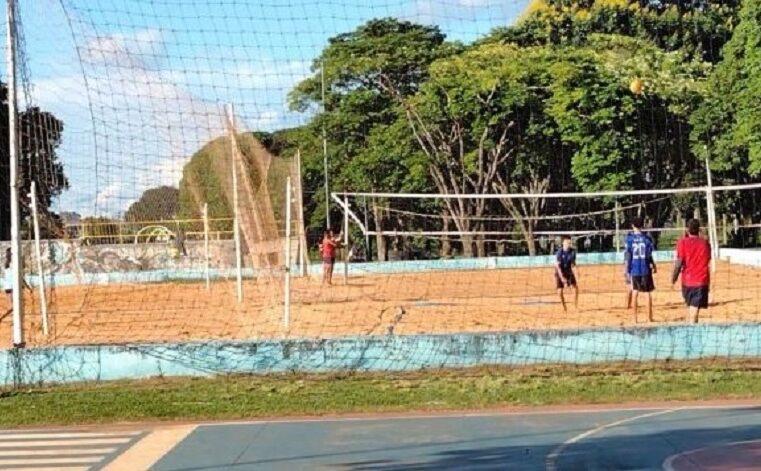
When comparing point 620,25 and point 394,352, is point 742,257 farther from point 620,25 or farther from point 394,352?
point 394,352

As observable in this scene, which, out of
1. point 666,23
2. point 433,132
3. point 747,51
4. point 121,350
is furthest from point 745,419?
point 666,23

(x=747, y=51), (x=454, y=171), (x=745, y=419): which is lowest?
(x=745, y=419)

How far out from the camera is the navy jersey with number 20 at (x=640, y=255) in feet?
59.1

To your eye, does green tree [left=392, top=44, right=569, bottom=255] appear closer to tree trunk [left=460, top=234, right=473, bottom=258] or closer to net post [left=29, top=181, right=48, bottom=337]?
tree trunk [left=460, top=234, right=473, bottom=258]

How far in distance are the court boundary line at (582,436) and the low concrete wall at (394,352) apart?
8.42 ft

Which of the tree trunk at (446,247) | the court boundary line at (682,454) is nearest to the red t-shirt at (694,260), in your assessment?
the court boundary line at (682,454)

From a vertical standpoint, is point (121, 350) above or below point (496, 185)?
below

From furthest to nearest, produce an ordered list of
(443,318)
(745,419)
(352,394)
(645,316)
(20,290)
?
(443,318), (645,316), (20,290), (352,394), (745,419)

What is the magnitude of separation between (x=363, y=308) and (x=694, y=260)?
29.4ft

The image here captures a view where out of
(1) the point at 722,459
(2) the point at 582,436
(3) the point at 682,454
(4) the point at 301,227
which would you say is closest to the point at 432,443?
(2) the point at 582,436

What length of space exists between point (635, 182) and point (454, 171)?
23.4 feet

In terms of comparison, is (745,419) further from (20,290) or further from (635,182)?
(635,182)

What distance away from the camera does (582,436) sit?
10.2 m

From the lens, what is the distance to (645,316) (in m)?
18.9
